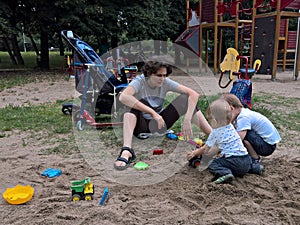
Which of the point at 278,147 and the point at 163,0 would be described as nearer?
the point at 278,147

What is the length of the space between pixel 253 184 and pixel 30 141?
8.30 ft

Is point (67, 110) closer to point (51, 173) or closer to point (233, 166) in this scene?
point (51, 173)

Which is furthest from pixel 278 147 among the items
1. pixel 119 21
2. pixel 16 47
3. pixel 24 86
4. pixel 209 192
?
pixel 16 47

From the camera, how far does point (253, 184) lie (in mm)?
2314

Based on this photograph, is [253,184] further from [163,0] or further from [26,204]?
[163,0]

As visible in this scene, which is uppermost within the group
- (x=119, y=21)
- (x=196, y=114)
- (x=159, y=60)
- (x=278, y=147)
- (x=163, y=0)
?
(x=163, y=0)

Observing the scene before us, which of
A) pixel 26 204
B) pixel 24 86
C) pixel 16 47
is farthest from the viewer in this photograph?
pixel 16 47

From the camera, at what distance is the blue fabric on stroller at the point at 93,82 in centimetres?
390

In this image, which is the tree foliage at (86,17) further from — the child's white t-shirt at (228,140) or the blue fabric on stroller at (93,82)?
the child's white t-shirt at (228,140)

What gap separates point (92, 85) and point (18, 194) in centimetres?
211

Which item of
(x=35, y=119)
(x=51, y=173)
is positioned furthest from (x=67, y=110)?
(x=51, y=173)

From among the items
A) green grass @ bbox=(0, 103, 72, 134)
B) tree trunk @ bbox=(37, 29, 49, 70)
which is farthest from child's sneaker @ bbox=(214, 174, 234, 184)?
tree trunk @ bbox=(37, 29, 49, 70)

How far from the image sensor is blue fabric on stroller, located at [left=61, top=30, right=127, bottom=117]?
153 inches

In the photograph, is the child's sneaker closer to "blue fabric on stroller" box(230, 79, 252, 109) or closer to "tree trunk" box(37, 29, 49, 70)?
"blue fabric on stroller" box(230, 79, 252, 109)
